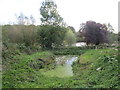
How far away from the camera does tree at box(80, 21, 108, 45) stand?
64.5ft

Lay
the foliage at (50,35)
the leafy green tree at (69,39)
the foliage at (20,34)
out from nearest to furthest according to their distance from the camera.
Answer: the foliage at (20,34) → the foliage at (50,35) → the leafy green tree at (69,39)

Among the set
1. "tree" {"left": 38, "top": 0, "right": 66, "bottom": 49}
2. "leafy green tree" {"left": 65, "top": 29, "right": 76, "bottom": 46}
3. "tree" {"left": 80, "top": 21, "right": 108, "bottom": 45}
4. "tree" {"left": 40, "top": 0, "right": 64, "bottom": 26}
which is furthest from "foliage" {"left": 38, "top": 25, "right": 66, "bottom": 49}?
"tree" {"left": 80, "top": 21, "right": 108, "bottom": 45}

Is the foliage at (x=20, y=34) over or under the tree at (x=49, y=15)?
under

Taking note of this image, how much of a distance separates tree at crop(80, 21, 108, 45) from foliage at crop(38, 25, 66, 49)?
3.10 metres

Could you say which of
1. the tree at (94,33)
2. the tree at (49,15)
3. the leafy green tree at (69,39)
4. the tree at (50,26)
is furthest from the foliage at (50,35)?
the tree at (94,33)

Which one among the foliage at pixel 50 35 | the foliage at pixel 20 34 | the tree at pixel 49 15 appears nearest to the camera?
the foliage at pixel 20 34

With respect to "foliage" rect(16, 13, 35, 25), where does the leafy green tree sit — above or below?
below

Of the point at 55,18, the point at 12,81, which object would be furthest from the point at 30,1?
the point at 12,81

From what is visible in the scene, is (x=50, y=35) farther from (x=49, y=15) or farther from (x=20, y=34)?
(x=20, y=34)

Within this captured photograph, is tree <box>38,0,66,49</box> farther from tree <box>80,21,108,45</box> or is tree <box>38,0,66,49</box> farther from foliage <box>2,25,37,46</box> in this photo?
tree <box>80,21,108,45</box>

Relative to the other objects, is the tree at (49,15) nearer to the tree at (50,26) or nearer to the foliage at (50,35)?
the tree at (50,26)

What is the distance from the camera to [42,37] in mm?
18703

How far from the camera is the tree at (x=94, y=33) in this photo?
64.5 ft

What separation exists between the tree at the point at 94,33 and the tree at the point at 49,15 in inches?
133
